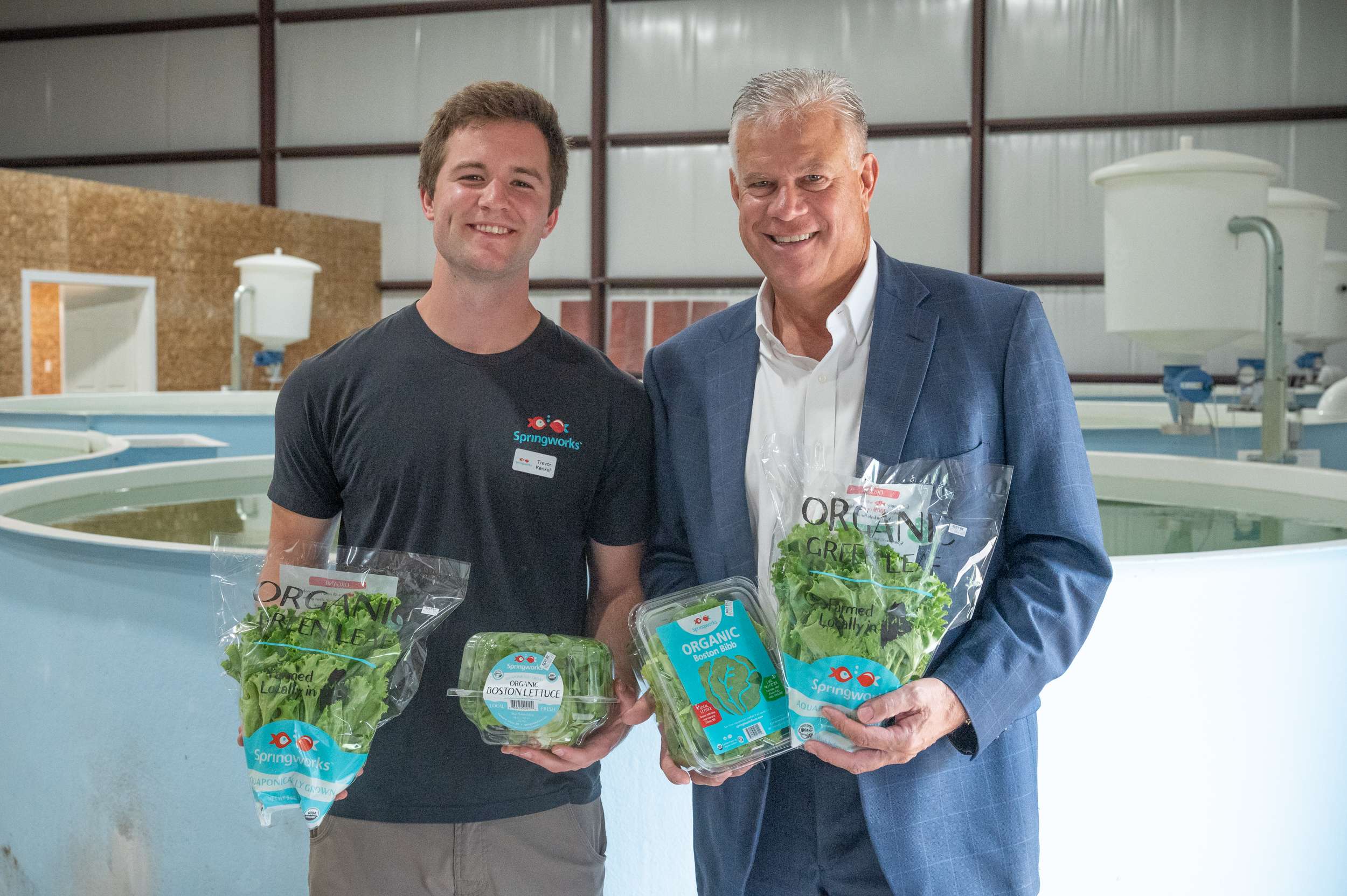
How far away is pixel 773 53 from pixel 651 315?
9.54 feet

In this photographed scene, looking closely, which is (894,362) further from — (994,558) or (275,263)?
(275,263)

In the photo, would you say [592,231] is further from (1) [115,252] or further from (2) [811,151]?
(2) [811,151]

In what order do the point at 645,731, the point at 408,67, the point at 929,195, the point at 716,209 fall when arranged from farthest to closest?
the point at 408,67 → the point at 716,209 → the point at 929,195 → the point at 645,731

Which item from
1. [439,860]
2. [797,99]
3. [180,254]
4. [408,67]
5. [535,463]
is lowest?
[439,860]

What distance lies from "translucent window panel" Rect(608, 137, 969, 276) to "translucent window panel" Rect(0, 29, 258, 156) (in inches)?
174

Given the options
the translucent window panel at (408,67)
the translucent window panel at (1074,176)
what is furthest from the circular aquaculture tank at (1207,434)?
the translucent window panel at (408,67)

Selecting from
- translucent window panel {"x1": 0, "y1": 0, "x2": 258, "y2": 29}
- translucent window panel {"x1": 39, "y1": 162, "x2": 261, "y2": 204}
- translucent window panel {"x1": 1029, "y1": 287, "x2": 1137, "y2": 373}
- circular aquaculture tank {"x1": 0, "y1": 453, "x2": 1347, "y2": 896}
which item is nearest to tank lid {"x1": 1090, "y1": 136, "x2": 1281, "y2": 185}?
circular aquaculture tank {"x1": 0, "y1": 453, "x2": 1347, "y2": 896}

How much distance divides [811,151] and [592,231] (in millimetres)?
10771

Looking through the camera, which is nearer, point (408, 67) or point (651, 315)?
point (651, 315)

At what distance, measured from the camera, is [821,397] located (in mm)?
1469

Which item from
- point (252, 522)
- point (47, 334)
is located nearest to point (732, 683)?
point (252, 522)

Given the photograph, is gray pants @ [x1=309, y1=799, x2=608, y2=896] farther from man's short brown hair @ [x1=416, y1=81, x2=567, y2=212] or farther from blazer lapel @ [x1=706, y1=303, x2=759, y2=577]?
man's short brown hair @ [x1=416, y1=81, x2=567, y2=212]

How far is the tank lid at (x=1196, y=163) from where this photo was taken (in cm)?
401

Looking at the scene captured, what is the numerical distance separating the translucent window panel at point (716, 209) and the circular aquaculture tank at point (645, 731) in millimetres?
9405
